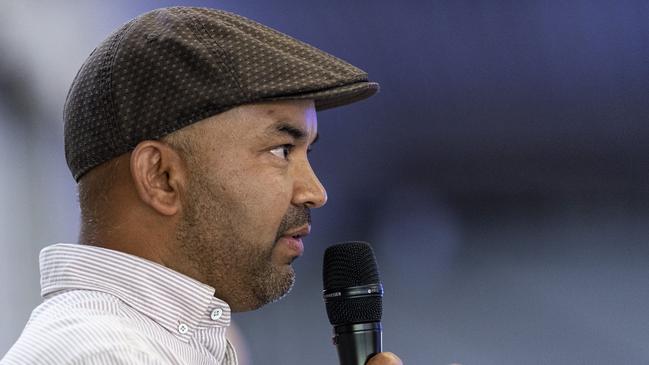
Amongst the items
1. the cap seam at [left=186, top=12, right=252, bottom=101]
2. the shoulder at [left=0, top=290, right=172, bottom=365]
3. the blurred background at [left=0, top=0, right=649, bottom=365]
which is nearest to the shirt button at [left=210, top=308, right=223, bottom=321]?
the shoulder at [left=0, top=290, right=172, bottom=365]

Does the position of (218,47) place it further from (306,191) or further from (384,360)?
(384,360)

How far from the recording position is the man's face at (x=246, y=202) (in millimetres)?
1350

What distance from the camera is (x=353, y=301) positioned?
1495 millimetres

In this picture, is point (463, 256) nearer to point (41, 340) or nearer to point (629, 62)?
point (629, 62)

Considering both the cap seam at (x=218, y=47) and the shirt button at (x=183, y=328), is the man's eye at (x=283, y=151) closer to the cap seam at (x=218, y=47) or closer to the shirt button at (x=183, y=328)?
the cap seam at (x=218, y=47)

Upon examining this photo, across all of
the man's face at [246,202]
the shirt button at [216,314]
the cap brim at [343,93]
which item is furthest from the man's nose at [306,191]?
the shirt button at [216,314]

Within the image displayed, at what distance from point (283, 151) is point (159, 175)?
21 centimetres

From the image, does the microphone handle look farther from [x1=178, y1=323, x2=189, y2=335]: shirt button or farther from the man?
[x1=178, y1=323, x2=189, y2=335]: shirt button

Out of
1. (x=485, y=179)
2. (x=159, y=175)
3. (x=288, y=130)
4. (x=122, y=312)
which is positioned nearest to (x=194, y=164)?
(x=159, y=175)

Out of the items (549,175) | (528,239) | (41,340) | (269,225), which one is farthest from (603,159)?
(41,340)

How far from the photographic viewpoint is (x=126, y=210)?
1.33 m

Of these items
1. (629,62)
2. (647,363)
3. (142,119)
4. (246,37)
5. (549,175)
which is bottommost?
(647,363)

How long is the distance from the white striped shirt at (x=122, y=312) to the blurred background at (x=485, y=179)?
192 cm

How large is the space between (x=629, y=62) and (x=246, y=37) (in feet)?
7.47
